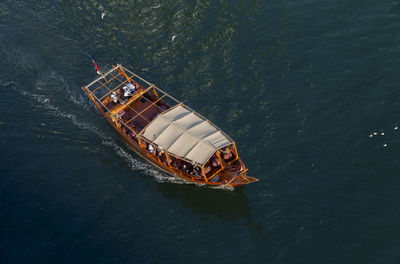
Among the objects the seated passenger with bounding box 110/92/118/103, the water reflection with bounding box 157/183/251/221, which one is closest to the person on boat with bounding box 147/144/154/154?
the water reflection with bounding box 157/183/251/221

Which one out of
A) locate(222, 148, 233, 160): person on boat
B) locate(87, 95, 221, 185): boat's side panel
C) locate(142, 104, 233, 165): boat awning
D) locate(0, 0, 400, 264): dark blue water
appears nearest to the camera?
locate(0, 0, 400, 264): dark blue water

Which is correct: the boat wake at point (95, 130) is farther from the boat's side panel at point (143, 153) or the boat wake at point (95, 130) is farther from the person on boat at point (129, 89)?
the person on boat at point (129, 89)

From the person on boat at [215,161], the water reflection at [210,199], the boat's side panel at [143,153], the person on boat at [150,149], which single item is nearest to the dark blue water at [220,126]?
the water reflection at [210,199]

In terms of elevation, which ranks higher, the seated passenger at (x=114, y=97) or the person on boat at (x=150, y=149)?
the seated passenger at (x=114, y=97)

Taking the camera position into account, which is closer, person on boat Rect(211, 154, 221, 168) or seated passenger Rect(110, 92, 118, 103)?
person on boat Rect(211, 154, 221, 168)

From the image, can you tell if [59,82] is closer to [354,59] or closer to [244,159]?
[244,159]

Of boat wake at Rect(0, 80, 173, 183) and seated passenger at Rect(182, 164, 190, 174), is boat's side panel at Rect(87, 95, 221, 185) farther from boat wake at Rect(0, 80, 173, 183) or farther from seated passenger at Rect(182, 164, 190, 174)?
boat wake at Rect(0, 80, 173, 183)

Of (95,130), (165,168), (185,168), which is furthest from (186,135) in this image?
(95,130)
